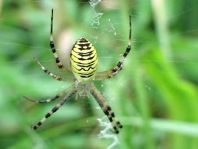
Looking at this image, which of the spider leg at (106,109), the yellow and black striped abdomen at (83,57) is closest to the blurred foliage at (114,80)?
the spider leg at (106,109)

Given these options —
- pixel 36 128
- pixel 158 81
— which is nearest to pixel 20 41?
pixel 36 128

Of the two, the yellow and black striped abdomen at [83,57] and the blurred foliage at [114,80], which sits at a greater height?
the yellow and black striped abdomen at [83,57]

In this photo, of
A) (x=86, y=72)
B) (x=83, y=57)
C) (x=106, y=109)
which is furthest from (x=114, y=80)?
(x=83, y=57)

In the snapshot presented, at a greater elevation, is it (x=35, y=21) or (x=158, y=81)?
(x=35, y=21)

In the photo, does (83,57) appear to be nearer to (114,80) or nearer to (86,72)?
(86,72)

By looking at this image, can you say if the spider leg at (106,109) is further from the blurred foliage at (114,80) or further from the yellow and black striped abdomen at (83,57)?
the yellow and black striped abdomen at (83,57)

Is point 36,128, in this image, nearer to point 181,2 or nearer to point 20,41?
point 20,41
